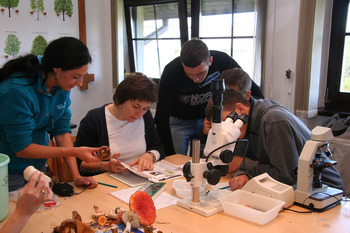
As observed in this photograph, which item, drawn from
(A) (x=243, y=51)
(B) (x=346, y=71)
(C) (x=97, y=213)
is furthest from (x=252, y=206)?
(A) (x=243, y=51)

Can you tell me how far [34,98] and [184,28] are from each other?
2.55 m

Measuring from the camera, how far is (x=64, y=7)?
381 cm

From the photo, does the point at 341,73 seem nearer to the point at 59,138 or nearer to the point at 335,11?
the point at 335,11

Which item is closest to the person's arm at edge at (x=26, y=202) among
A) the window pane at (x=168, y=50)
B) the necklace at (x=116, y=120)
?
the necklace at (x=116, y=120)

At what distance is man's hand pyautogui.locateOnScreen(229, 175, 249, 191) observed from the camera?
1.58 metres

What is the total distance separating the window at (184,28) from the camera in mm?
3395

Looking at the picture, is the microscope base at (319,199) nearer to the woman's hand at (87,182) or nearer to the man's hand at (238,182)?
the man's hand at (238,182)

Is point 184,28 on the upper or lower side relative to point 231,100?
upper

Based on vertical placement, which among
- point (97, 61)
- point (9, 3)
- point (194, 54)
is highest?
point (9, 3)

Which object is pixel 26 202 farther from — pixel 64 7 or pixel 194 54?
pixel 64 7

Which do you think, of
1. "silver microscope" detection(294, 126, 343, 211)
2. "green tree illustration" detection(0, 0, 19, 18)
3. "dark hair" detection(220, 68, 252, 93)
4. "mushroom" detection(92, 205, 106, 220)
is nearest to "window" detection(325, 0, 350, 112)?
"dark hair" detection(220, 68, 252, 93)

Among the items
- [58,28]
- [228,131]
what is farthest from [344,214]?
[58,28]

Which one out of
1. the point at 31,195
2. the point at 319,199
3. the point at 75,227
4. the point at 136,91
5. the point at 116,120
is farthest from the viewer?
the point at 116,120

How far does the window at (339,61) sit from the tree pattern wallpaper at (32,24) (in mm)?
2914
